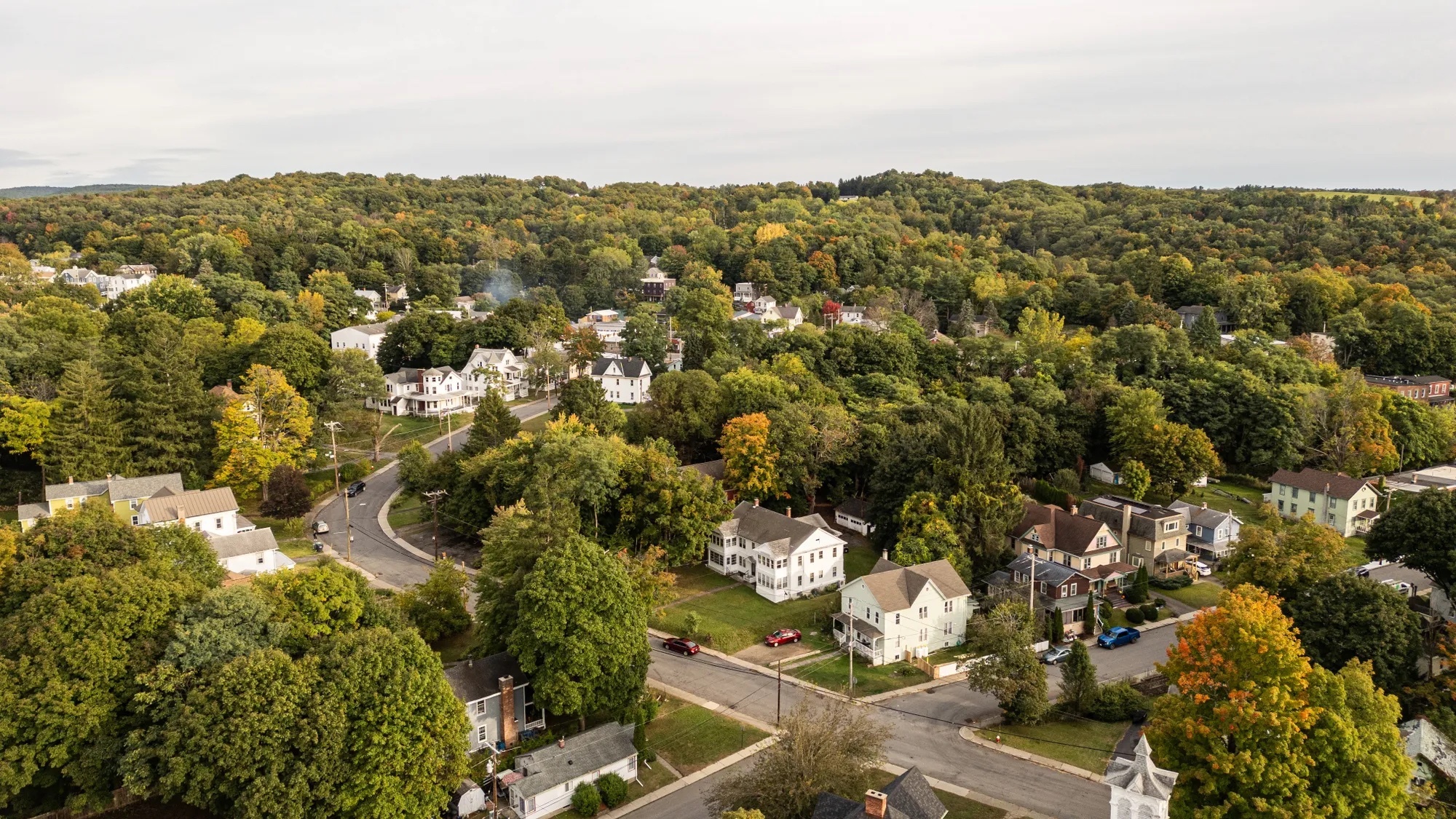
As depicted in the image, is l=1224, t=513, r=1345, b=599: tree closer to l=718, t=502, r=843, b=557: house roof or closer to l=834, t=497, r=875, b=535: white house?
l=718, t=502, r=843, b=557: house roof

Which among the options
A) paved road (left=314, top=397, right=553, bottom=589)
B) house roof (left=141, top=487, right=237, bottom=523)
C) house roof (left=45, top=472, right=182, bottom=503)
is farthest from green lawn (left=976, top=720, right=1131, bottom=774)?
house roof (left=45, top=472, right=182, bottom=503)

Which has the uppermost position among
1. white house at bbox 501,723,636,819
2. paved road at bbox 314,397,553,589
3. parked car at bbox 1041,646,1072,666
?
paved road at bbox 314,397,553,589

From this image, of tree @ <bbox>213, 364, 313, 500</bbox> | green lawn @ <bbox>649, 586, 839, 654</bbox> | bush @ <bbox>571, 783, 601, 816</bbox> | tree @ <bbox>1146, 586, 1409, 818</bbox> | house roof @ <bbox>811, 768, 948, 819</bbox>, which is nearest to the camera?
tree @ <bbox>1146, 586, 1409, 818</bbox>

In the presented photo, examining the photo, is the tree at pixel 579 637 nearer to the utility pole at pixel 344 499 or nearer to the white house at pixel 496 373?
the utility pole at pixel 344 499

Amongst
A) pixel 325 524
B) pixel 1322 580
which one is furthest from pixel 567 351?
pixel 1322 580

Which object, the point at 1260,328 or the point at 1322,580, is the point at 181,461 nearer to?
the point at 1322,580

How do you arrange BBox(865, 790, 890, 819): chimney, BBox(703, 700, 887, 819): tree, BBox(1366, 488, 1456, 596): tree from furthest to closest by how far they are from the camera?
1. BBox(1366, 488, 1456, 596): tree
2. BBox(703, 700, 887, 819): tree
3. BBox(865, 790, 890, 819): chimney

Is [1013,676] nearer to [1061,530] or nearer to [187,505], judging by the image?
[1061,530]
